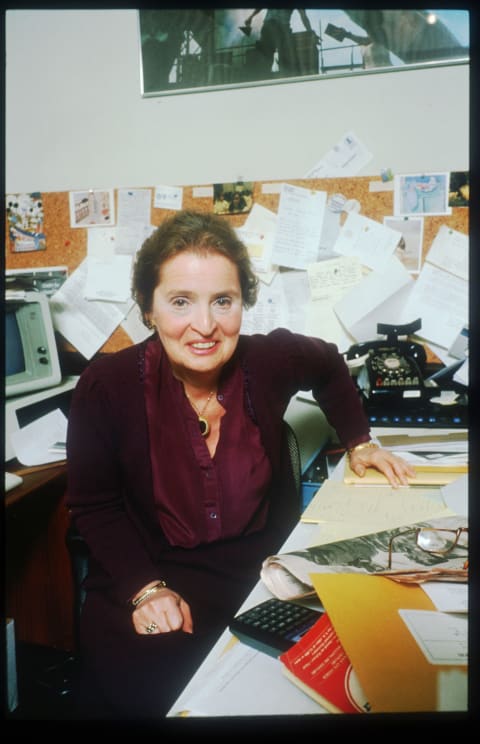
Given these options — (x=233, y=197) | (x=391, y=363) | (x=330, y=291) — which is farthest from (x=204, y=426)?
(x=233, y=197)

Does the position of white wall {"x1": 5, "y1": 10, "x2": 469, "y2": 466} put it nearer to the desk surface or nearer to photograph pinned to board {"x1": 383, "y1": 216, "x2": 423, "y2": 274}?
photograph pinned to board {"x1": 383, "y1": 216, "x2": 423, "y2": 274}

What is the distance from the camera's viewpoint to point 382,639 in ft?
1.40

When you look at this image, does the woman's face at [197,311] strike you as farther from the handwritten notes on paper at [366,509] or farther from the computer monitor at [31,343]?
the computer monitor at [31,343]

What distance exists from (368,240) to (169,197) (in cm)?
53

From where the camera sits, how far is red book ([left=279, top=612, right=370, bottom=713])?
0.38m

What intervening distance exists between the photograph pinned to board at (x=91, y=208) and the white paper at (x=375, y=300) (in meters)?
0.67

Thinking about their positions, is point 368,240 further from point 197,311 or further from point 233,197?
point 197,311

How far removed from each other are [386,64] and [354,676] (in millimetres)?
1313

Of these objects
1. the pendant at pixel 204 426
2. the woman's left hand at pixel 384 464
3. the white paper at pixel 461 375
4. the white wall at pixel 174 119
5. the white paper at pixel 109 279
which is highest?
the white wall at pixel 174 119

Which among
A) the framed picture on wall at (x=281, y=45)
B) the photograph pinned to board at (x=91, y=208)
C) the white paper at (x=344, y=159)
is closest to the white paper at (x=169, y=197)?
the photograph pinned to board at (x=91, y=208)

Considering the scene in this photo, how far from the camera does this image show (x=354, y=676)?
407mm

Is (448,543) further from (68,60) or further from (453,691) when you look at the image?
(68,60)

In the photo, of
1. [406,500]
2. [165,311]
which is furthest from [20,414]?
[406,500]

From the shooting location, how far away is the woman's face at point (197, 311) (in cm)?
88
